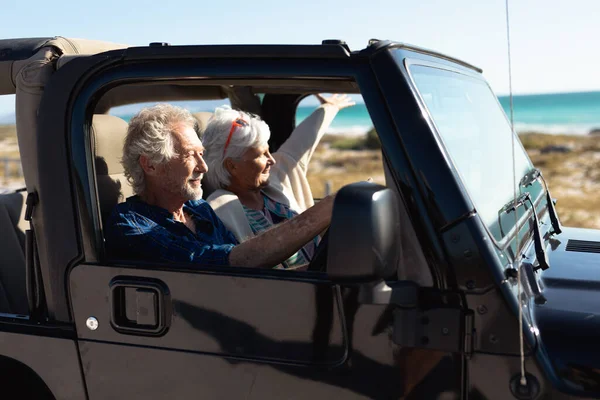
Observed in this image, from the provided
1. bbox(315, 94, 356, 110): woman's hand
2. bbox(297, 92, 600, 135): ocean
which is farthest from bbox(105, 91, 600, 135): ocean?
bbox(315, 94, 356, 110): woman's hand

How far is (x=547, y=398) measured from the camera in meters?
1.49

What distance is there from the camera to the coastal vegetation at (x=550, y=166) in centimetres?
1838

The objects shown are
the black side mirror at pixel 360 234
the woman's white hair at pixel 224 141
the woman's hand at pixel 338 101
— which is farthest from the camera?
the woman's hand at pixel 338 101

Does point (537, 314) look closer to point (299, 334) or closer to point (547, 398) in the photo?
point (547, 398)

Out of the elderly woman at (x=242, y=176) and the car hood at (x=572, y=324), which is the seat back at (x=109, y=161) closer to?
the elderly woman at (x=242, y=176)

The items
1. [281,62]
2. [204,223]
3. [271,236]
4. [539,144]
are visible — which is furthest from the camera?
[539,144]

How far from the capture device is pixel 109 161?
2.38m

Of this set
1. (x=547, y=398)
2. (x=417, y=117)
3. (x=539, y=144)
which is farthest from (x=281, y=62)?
(x=539, y=144)

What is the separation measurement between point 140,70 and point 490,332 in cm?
112

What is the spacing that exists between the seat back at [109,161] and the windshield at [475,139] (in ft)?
3.70

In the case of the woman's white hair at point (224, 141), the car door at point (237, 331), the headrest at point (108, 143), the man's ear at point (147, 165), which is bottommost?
the car door at point (237, 331)

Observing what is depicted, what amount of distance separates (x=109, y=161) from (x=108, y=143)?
65mm

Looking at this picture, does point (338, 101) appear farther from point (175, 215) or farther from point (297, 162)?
point (175, 215)

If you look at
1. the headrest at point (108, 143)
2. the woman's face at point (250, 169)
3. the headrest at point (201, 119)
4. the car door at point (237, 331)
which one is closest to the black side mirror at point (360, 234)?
the car door at point (237, 331)
